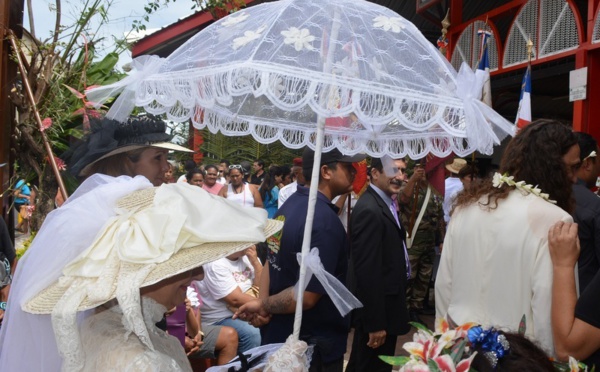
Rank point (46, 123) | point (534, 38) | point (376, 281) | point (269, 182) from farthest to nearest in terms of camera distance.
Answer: point (269, 182), point (534, 38), point (46, 123), point (376, 281)

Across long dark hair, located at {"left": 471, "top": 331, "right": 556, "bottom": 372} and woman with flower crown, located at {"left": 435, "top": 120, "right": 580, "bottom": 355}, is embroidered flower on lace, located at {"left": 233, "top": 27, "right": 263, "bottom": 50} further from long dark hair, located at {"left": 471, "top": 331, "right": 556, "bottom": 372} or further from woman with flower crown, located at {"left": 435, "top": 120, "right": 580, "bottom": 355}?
long dark hair, located at {"left": 471, "top": 331, "right": 556, "bottom": 372}

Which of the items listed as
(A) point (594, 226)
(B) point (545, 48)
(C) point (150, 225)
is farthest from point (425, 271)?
(C) point (150, 225)

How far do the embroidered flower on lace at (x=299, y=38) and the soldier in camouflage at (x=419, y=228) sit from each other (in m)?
5.08

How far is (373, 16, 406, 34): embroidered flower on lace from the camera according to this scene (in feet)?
8.84

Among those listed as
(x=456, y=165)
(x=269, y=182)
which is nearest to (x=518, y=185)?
(x=456, y=165)

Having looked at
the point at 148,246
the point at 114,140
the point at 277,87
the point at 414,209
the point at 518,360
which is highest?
the point at 277,87

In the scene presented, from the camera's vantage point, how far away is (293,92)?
2477 millimetres

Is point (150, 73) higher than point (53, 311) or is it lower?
higher

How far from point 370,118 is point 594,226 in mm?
1763

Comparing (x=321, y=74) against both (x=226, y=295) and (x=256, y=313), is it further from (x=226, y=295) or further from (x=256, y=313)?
(x=226, y=295)

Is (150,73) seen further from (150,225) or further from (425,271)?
(425,271)

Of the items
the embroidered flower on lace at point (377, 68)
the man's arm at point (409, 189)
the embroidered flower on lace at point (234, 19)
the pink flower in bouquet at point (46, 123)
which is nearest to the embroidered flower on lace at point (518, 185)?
the embroidered flower on lace at point (377, 68)

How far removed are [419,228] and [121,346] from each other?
20.7 ft

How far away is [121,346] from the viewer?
1.82 meters
